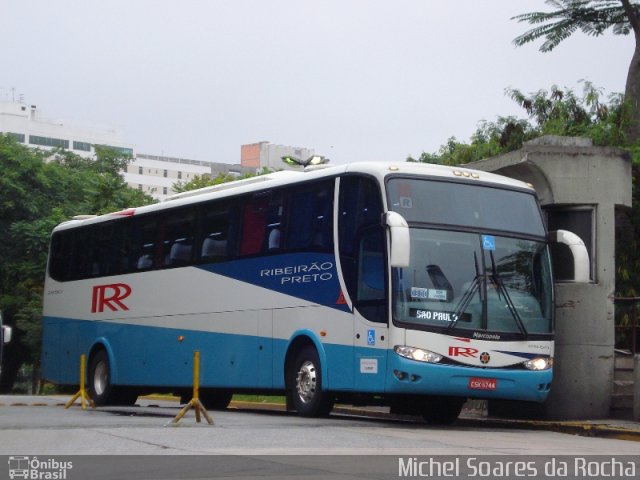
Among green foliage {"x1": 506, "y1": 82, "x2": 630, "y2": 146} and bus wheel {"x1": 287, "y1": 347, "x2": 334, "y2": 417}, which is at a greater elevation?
green foliage {"x1": 506, "y1": 82, "x2": 630, "y2": 146}

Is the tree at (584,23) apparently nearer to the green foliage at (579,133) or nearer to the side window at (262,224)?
the green foliage at (579,133)

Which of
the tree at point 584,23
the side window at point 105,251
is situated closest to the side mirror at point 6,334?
the side window at point 105,251

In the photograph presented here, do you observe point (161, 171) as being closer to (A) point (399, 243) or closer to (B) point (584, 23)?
(B) point (584, 23)

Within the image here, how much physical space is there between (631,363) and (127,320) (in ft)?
31.2

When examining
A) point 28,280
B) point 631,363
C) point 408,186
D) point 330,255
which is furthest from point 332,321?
point 28,280

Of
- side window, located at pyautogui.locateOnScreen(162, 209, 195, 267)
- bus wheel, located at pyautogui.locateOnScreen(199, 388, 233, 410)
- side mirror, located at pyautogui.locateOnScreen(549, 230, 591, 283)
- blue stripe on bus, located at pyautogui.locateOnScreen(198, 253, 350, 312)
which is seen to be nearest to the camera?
side mirror, located at pyautogui.locateOnScreen(549, 230, 591, 283)

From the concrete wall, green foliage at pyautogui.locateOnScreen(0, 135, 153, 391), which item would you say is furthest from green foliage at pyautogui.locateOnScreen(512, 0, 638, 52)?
green foliage at pyautogui.locateOnScreen(0, 135, 153, 391)

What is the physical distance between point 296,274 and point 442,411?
3.10 metres

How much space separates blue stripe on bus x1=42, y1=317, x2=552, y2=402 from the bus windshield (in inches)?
24.5

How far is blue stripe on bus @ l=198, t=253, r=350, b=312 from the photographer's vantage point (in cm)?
1862

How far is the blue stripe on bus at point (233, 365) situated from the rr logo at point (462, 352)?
7.2 inches

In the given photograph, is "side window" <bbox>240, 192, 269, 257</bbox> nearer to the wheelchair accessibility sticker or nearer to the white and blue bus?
the white and blue bus

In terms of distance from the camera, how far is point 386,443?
13750 millimetres
